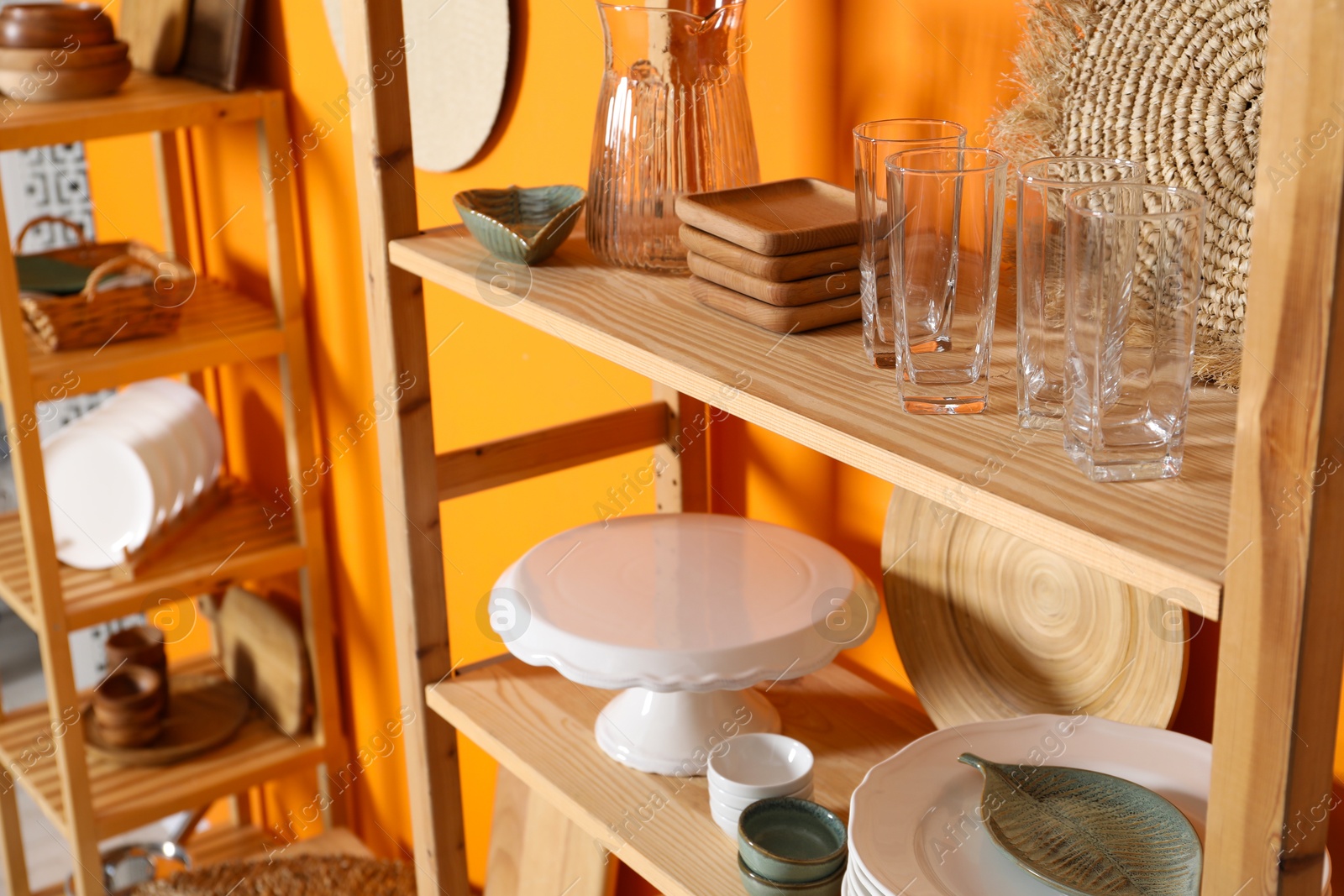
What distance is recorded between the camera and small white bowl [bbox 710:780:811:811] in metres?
0.99

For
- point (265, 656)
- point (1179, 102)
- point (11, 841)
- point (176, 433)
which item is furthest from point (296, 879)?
point (1179, 102)

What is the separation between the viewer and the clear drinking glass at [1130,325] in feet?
1.99

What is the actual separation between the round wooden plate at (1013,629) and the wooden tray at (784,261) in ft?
0.96

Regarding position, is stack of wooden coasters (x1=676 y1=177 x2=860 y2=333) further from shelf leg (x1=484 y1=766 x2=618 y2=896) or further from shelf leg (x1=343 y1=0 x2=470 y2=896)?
shelf leg (x1=484 y1=766 x2=618 y2=896)

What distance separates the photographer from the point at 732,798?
0.99 metres

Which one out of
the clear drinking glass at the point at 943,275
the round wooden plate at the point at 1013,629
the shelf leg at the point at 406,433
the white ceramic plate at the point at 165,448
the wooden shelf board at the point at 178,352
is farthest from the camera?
the white ceramic plate at the point at 165,448

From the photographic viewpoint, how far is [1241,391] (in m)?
0.53

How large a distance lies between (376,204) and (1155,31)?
641 millimetres

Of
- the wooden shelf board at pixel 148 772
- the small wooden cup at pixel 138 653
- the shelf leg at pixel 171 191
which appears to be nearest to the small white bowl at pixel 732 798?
the wooden shelf board at pixel 148 772

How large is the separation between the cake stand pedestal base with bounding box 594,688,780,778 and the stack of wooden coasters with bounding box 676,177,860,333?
353 millimetres

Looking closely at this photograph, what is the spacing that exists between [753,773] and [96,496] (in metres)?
1.44

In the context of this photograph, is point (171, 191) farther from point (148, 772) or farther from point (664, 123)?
point (664, 123)

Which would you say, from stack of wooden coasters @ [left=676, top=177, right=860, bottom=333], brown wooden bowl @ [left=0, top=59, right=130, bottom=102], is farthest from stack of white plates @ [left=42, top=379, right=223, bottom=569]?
stack of wooden coasters @ [left=676, top=177, right=860, bottom=333]

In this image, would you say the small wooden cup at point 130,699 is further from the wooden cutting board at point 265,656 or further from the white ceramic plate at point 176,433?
the white ceramic plate at point 176,433
